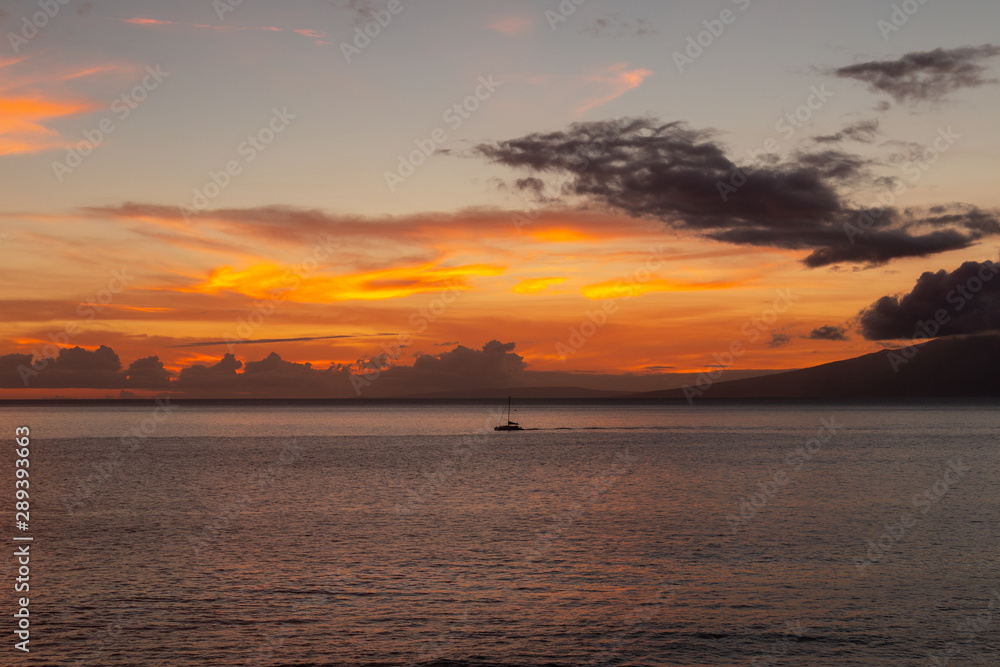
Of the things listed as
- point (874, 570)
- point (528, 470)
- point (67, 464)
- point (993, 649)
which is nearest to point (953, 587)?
point (874, 570)

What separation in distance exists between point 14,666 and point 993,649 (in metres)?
38.3

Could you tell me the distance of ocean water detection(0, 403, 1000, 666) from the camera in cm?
3172
